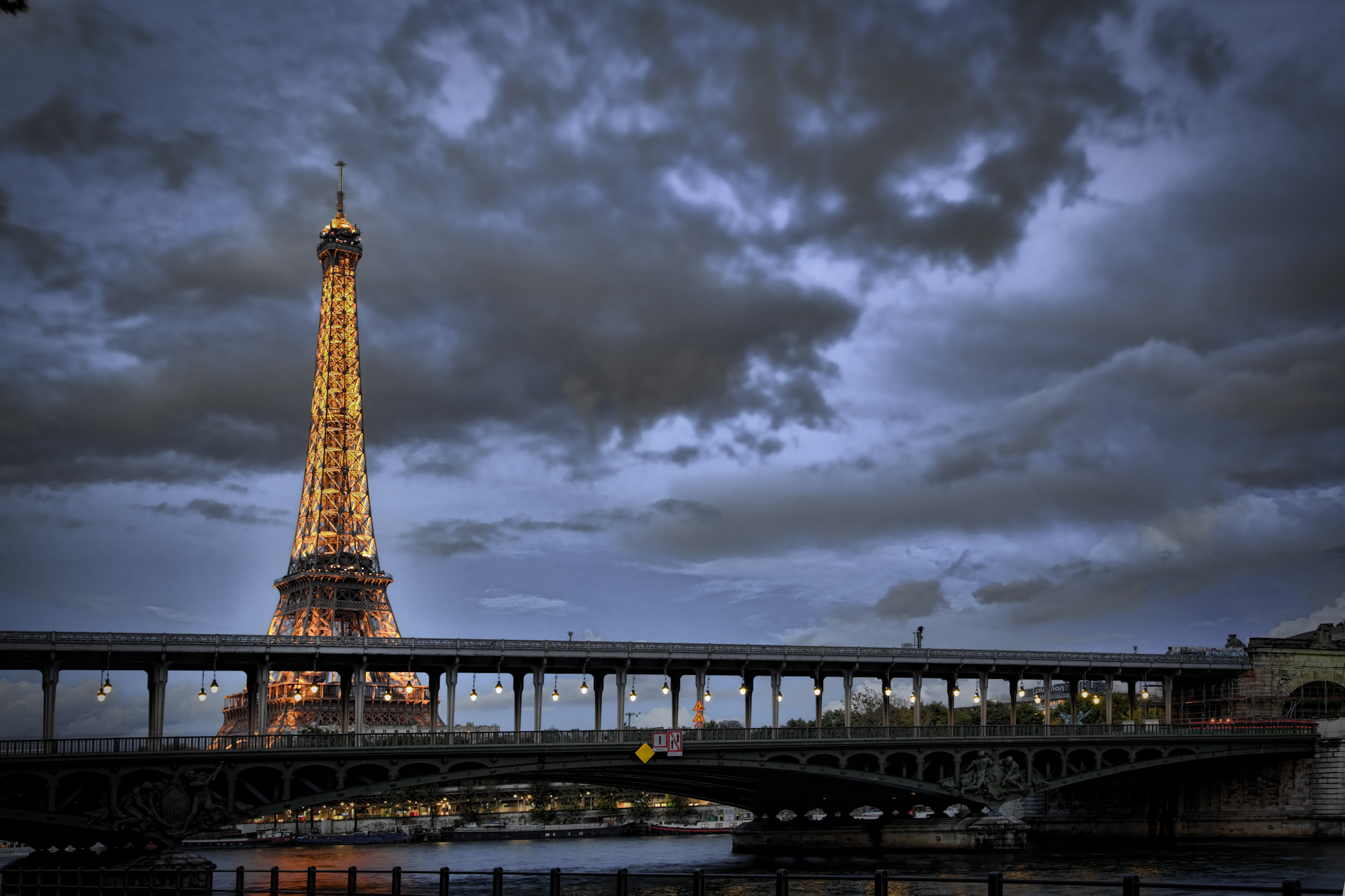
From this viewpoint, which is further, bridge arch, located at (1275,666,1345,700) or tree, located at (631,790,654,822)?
tree, located at (631,790,654,822)

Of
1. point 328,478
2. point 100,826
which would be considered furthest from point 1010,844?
point 328,478

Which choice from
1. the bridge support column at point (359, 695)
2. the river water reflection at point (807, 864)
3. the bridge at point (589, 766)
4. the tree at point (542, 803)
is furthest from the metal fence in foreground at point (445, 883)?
the tree at point (542, 803)

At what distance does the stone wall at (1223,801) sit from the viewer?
4038 inches

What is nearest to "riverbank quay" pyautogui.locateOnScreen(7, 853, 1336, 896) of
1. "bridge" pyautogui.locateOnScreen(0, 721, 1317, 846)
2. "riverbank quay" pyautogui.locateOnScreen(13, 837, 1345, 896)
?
"riverbank quay" pyautogui.locateOnScreen(13, 837, 1345, 896)

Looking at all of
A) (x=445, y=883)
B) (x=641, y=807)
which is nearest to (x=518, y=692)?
(x=445, y=883)

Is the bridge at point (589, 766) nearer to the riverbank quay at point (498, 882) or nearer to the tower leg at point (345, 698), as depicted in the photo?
the tower leg at point (345, 698)

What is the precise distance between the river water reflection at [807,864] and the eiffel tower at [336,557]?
15.3 metres

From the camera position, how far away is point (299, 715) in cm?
13788

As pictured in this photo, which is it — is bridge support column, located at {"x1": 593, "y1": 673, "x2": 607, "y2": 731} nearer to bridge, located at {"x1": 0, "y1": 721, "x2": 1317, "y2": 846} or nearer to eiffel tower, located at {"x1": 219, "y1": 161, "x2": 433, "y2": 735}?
bridge, located at {"x1": 0, "y1": 721, "x2": 1317, "y2": 846}

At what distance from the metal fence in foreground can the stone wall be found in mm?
44217

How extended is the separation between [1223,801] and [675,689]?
1969 inches

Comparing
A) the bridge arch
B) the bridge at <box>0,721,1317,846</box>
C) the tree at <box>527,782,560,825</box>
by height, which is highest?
the bridge arch

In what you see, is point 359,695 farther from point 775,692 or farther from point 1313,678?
Answer: point 1313,678

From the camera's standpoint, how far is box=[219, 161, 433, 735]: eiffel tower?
14012 cm
